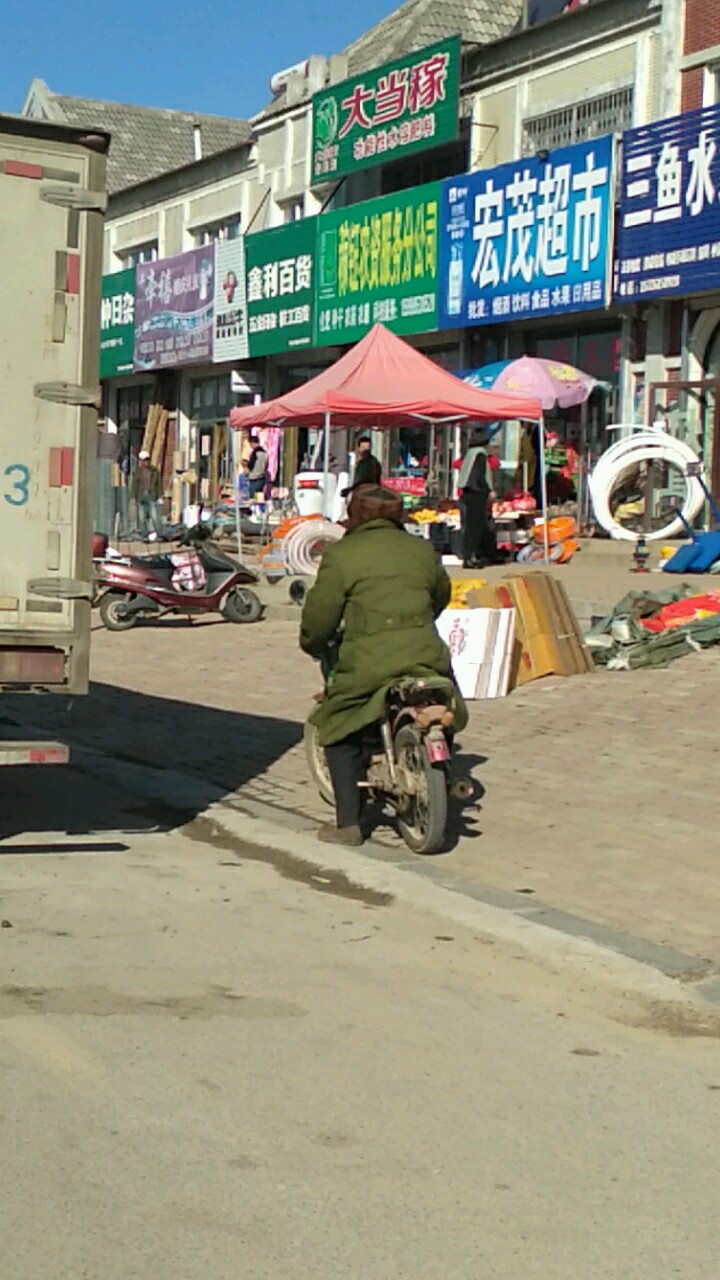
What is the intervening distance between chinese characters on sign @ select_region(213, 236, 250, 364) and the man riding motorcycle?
26510 millimetres

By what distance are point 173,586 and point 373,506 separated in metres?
9.61

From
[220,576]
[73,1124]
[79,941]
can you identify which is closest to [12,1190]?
[73,1124]

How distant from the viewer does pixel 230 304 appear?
3506 cm

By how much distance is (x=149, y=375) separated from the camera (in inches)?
1606

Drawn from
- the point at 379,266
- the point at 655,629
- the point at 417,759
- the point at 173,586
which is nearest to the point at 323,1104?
the point at 417,759

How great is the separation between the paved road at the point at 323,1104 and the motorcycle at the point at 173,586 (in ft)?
34.6

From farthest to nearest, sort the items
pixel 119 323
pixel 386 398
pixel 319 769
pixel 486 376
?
pixel 119 323
pixel 486 376
pixel 386 398
pixel 319 769

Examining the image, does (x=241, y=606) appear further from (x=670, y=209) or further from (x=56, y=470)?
(x=56, y=470)

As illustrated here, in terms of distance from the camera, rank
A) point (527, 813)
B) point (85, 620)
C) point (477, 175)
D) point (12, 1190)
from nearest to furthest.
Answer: point (12, 1190) → point (85, 620) → point (527, 813) → point (477, 175)

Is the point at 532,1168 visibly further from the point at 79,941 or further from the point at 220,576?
the point at 220,576

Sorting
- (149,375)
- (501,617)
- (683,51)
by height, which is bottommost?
(501,617)

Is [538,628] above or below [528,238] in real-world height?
below

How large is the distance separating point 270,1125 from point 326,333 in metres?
27.3

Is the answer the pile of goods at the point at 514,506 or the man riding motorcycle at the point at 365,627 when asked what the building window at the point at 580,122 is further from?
the man riding motorcycle at the point at 365,627
